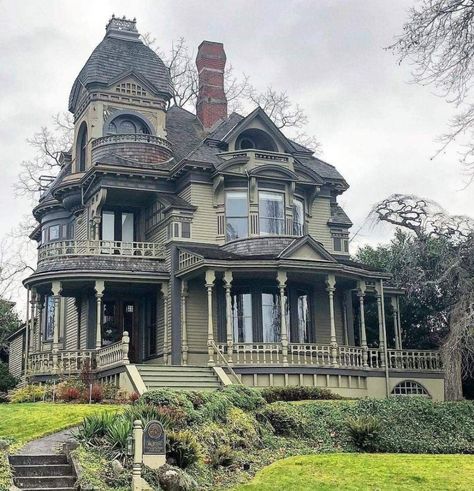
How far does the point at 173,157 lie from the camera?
3362cm

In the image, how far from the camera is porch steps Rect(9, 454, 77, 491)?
1318 centimetres

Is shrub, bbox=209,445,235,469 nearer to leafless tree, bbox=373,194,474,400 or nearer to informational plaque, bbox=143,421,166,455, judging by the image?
informational plaque, bbox=143,421,166,455

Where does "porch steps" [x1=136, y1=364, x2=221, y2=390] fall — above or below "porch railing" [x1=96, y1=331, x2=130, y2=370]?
below

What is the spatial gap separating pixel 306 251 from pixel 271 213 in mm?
3467

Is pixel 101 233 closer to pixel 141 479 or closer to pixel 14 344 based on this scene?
pixel 14 344

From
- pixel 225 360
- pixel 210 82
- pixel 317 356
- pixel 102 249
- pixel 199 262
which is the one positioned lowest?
pixel 225 360

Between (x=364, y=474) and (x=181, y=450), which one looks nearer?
(x=181, y=450)

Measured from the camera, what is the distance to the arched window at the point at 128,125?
33.7 m

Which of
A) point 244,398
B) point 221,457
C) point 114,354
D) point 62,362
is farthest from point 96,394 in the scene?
point 221,457

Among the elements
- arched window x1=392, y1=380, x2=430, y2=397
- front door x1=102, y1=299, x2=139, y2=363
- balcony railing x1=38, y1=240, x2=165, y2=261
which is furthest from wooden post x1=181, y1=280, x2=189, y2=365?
arched window x1=392, y1=380, x2=430, y2=397

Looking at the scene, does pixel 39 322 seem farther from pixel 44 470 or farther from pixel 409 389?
pixel 44 470

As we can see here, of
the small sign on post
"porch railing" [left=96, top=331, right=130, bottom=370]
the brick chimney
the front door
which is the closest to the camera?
the small sign on post

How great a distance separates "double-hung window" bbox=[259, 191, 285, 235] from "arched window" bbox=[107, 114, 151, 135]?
622 centimetres

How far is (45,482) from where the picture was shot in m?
13.3
